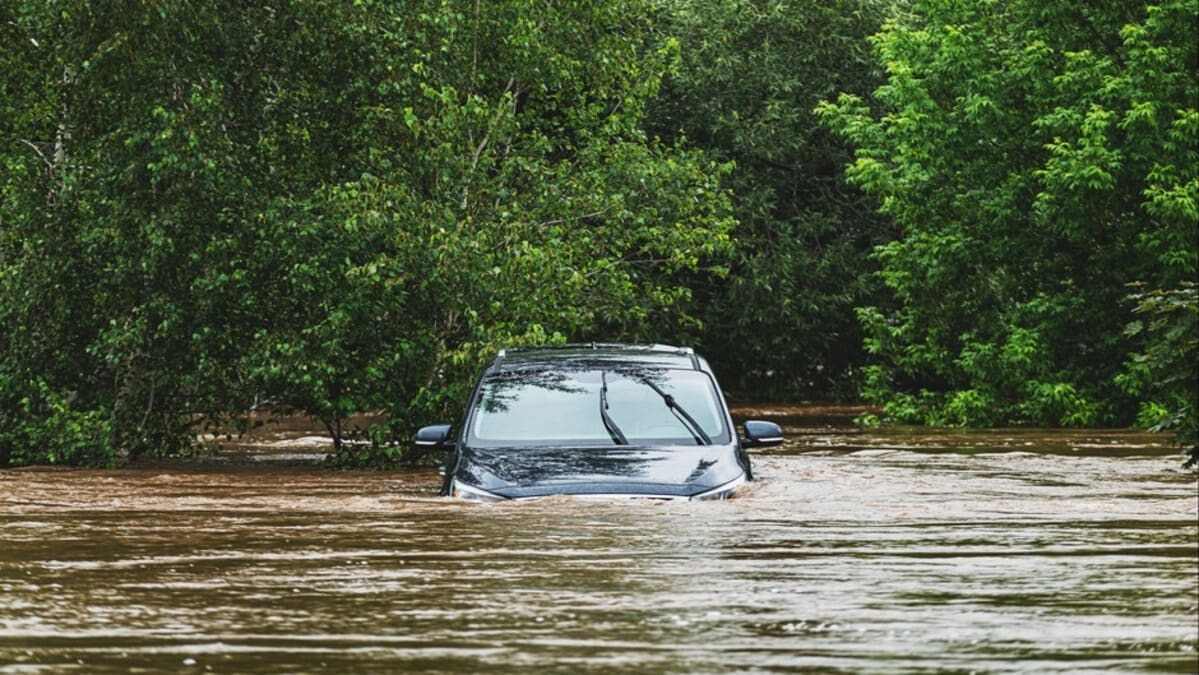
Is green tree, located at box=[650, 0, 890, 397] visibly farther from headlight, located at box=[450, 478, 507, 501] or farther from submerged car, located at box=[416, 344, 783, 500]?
headlight, located at box=[450, 478, 507, 501]

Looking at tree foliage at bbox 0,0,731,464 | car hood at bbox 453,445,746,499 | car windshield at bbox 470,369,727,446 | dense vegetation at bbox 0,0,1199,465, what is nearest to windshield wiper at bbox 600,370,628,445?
car windshield at bbox 470,369,727,446

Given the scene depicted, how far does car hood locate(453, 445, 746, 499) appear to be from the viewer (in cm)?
1037

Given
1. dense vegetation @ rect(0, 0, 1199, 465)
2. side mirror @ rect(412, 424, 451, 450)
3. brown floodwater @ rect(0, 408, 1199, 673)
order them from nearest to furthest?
brown floodwater @ rect(0, 408, 1199, 673) → side mirror @ rect(412, 424, 451, 450) → dense vegetation @ rect(0, 0, 1199, 465)

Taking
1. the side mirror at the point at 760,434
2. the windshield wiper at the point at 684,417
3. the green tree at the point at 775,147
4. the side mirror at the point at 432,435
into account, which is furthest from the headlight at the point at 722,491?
the green tree at the point at 775,147

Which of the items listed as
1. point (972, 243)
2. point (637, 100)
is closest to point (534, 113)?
point (637, 100)

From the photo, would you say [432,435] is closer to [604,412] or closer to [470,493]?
[470,493]

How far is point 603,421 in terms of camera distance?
11.2 m

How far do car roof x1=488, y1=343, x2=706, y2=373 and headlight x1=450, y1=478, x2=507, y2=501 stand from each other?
1.33 metres

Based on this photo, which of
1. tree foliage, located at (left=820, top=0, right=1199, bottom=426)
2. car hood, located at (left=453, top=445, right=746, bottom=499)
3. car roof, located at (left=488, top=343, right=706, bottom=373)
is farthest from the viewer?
tree foliage, located at (left=820, top=0, right=1199, bottom=426)

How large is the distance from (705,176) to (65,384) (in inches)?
289

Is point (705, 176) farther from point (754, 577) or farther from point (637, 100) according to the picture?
point (754, 577)

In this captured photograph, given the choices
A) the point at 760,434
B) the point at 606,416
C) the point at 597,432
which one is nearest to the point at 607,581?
the point at 597,432

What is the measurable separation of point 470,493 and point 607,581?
8.00ft

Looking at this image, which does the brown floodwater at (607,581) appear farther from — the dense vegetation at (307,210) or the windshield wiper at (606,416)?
the dense vegetation at (307,210)
